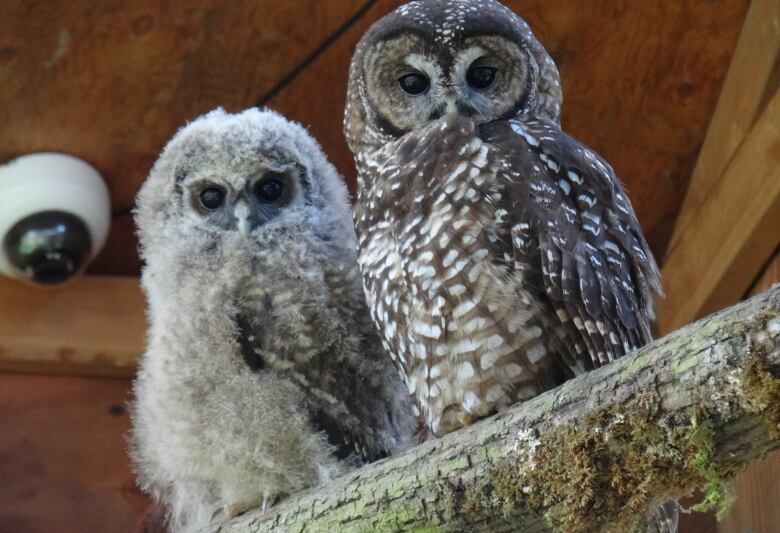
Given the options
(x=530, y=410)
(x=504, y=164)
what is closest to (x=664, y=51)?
(x=504, y=164)

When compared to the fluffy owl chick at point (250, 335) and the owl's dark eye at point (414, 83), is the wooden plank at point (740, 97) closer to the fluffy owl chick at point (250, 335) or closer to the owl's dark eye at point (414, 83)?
the owl's dark eye at point (414, 83)

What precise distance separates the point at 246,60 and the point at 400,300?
1.01 meters

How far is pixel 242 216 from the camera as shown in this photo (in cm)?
229

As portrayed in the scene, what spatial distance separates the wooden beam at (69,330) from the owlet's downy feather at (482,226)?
0.96 meters

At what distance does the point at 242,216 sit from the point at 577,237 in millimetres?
643

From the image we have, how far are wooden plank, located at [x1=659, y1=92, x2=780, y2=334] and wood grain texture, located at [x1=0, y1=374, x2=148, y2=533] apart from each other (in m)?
1.42

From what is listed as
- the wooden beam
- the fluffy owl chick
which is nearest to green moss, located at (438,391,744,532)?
the fluffy owl chick

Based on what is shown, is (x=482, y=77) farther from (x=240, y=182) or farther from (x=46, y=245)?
(x=46, y=245)

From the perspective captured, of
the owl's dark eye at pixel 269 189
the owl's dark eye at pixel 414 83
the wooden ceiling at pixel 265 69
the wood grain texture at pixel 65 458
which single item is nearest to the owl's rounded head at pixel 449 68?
the owl's dark eye at pixel 414 83

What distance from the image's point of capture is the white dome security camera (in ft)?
8.95

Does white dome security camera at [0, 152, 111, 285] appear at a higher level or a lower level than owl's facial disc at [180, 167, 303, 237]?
higher

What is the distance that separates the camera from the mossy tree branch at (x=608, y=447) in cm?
141

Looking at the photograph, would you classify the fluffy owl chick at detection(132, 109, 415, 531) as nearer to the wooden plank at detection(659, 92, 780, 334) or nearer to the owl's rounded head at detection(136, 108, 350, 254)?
the owl's rounded head at detection(136, 108, 350, 254)

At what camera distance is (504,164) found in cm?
211
